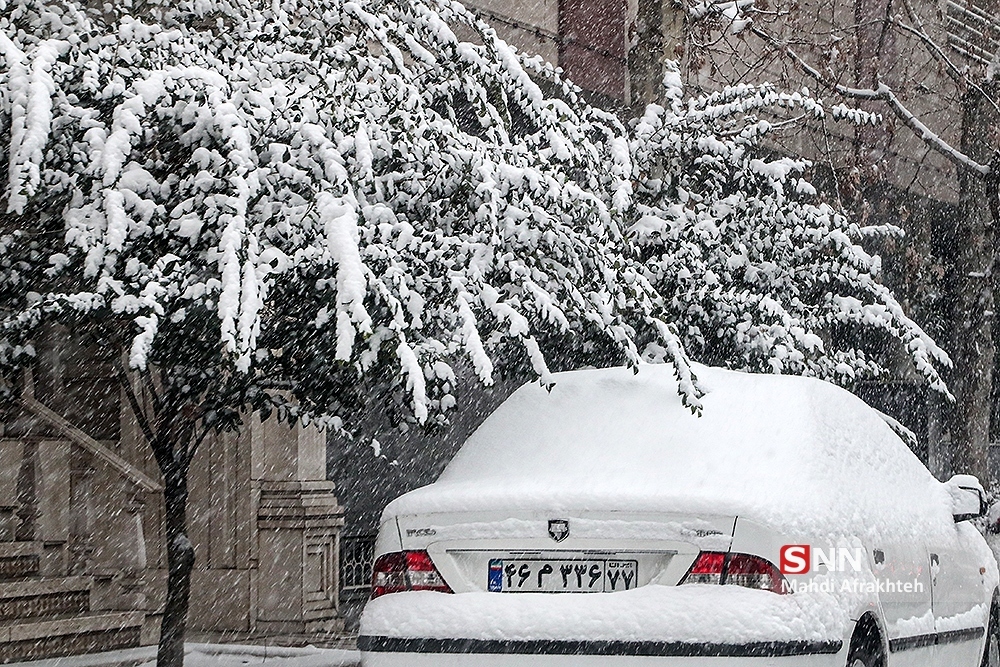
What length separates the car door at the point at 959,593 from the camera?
6652 mm

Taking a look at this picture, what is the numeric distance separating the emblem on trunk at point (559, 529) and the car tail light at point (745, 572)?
522 mm

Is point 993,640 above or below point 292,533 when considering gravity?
below

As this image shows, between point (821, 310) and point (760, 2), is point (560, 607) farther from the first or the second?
point (760, 2)

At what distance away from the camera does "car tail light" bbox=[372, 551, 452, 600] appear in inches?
216

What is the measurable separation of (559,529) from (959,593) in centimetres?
275

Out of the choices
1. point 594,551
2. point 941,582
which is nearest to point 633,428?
point 594,551

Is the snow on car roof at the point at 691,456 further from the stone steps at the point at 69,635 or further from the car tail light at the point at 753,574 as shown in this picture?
the stone steps at the point at 69,635

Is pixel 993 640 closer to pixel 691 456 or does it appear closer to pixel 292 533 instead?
pixel 691 456

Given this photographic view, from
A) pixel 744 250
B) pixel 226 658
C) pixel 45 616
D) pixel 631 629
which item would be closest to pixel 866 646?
pixel 631 629

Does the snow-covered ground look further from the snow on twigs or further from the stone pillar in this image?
the snow on twigs

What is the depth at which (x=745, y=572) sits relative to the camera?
5.07 meters

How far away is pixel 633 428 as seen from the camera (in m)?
6.01

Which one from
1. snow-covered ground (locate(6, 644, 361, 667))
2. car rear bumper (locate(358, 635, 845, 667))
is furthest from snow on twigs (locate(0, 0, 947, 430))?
snow-covered ground (locate(6, 644, 361, 667))

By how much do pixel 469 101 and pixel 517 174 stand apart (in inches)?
34.0
